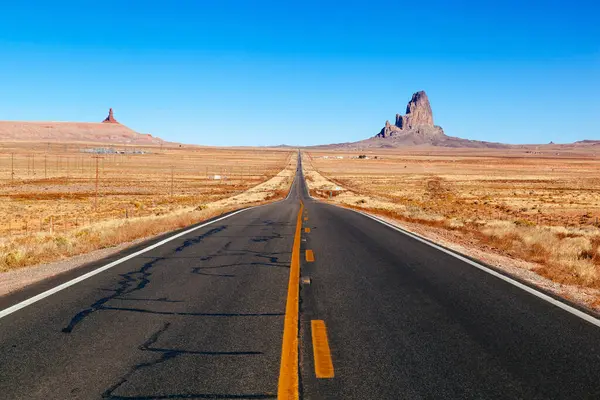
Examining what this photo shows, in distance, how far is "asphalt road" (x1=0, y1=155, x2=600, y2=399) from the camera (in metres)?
4.07

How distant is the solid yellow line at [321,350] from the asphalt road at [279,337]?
0.20 feet

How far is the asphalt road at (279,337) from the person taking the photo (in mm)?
4070

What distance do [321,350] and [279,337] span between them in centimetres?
59

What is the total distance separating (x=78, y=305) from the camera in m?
6.52

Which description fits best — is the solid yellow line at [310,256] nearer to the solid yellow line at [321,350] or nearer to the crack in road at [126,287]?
the crack in road at [126,287]

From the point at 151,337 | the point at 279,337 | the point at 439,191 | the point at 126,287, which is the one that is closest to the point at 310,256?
the point at 126,287

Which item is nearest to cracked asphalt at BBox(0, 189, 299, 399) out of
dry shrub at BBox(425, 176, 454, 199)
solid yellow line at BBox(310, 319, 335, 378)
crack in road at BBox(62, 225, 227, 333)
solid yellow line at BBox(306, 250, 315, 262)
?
crack in road at BBox(62, 225, 227, 333)

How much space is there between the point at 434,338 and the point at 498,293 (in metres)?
2.72

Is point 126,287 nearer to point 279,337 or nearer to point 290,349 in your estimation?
point 279,337

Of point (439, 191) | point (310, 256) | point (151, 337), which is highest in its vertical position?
point (151, 337)

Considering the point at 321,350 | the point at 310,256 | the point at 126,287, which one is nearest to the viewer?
the point at 321,350

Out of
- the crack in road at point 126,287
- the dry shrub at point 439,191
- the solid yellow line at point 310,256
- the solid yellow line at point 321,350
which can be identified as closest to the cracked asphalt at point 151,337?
the crack in road at point 126,287

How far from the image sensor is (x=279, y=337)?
5.28 meters

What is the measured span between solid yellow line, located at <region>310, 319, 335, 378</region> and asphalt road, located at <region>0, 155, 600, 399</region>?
0.20 ft
